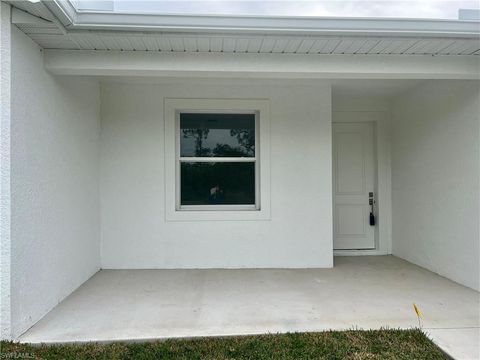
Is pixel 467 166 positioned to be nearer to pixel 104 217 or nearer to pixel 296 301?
pixel 296 301

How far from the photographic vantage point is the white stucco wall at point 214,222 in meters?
4.77

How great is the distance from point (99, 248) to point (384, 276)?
13.4 feet

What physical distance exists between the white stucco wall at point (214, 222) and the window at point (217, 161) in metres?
0.30

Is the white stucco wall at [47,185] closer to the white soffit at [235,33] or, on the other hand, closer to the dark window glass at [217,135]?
the white soffit at [235,33]

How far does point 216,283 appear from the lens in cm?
412

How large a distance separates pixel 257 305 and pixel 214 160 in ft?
7.64

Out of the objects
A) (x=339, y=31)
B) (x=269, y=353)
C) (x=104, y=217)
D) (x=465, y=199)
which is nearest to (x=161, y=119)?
(x=104, y=217)

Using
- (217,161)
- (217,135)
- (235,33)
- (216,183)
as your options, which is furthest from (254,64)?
(216,183)

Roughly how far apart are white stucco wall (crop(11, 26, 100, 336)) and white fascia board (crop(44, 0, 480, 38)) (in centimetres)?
76

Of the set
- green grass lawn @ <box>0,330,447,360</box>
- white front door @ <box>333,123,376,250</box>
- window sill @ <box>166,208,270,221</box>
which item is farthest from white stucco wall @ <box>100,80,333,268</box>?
green grass lawn @ <box>0,330,447,360</box>

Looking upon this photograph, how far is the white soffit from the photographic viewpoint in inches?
109

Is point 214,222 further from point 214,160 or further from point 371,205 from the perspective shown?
point 371,205

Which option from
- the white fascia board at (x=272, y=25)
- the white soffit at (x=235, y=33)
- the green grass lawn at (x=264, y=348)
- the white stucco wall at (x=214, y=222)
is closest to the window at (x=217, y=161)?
the white stucco wall at (x=214, y=222)

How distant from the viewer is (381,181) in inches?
223
